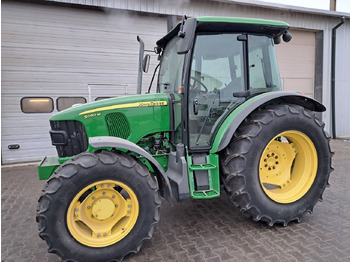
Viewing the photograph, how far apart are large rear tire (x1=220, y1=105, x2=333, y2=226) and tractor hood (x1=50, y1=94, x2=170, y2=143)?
0.89 meters

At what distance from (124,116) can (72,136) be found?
0.62 metres

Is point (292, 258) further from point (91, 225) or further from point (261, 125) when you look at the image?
point (91, 225)

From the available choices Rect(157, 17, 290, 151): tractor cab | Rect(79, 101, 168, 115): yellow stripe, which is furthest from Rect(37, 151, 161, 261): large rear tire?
Rect(157, 17, 290, 151): tractor cab

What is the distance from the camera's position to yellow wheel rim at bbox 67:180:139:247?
2.28 m

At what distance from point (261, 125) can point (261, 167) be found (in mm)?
579

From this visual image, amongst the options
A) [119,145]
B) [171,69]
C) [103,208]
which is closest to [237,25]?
[171,69]

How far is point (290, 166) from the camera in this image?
125 inches

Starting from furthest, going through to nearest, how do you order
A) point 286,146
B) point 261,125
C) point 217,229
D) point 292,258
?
point 286,146 < point 217,229 < point 261,125 < point 292,258

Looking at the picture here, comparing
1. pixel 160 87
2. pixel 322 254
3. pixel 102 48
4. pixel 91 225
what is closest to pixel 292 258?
pixel 322 254

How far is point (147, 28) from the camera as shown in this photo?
24.2 ft

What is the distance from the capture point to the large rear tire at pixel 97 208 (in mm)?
2160

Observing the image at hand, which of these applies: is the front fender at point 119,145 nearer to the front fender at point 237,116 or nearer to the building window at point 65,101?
the front fender at point 237,116

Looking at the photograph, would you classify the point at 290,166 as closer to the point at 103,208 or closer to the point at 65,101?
the point at 103,208

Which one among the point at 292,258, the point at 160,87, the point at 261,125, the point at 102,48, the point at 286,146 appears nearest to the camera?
the point at 292,258
